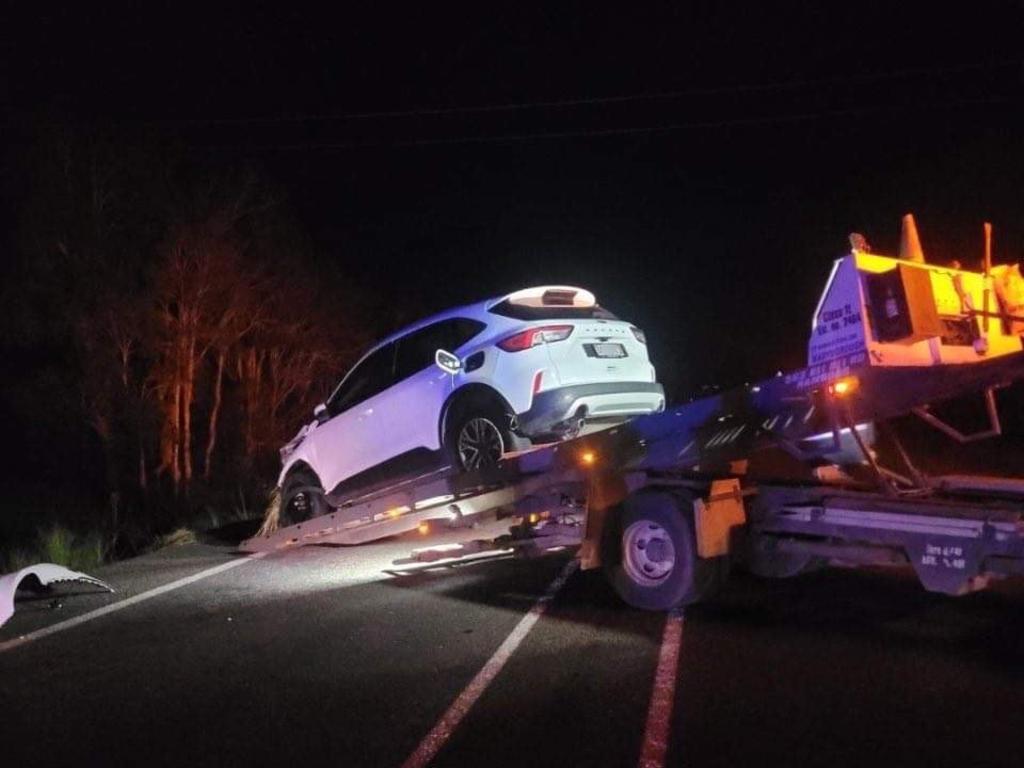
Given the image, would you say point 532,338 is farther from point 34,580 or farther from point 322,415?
point 34,580

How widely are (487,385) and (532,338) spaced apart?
581 mm

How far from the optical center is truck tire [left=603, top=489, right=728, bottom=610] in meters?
7.86

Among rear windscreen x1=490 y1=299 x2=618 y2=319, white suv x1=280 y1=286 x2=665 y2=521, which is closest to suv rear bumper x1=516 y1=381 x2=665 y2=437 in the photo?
white suv x1=280 y1=286 x2=665 y2=521

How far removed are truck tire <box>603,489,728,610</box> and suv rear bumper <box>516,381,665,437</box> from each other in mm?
1169

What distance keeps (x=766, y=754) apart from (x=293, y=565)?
23.4ft

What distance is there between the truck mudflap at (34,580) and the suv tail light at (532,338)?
4382 mm

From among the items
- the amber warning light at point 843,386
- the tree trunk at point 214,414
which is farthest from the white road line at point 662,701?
the tree trunk at point 214,414

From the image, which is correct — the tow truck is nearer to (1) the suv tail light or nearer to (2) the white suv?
(2) the white suv

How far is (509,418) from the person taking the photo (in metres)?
9.46

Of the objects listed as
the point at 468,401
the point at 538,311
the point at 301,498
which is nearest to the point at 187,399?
the point at 301,498

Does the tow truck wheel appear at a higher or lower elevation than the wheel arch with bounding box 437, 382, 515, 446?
lower

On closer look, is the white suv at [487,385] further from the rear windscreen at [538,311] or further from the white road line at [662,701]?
the white road line at [662,701]

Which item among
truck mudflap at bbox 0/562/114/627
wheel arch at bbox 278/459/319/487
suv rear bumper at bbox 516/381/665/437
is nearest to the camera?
truck mudflap at bbox 0/562/114/627

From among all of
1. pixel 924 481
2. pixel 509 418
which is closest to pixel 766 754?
pixel 924 481
